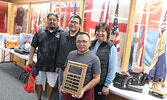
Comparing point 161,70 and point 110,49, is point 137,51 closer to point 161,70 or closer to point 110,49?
point 161,70

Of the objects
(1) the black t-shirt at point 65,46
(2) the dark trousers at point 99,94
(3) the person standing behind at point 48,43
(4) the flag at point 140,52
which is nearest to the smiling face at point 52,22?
(3) the person standing behind at point 48,43

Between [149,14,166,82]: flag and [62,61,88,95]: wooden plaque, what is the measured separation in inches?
55.2

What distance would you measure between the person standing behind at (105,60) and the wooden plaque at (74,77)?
1.12 feet

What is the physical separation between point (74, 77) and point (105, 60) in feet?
1.39

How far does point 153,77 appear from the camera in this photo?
7.69 feet

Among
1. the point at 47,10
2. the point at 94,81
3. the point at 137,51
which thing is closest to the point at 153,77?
the point at 137,51

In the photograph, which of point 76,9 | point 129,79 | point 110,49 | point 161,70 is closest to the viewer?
point 110,49

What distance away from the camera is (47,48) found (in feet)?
7.55

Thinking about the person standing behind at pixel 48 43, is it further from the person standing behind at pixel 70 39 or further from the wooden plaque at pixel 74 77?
the wooden plaque at pixel 74 77

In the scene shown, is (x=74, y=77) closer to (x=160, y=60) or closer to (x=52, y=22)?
(x=52, y=22)

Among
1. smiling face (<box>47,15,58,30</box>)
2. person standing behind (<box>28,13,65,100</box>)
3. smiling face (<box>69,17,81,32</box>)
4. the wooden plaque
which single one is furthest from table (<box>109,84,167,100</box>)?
smiling face (<box>47,15,58,30</box>)

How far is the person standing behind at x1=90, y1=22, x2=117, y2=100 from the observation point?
1.73 m

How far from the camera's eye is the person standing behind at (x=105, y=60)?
173 centimetres

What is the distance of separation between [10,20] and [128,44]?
5.01 m
